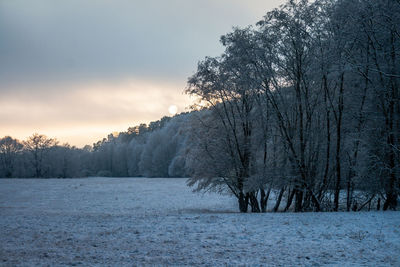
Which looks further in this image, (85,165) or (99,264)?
(85,165)

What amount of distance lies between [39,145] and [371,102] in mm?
91244

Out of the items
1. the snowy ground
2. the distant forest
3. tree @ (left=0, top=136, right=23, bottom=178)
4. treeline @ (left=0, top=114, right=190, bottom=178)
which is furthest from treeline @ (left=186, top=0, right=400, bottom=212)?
tree @ (left=0, top=136, right=23, bottom=178)

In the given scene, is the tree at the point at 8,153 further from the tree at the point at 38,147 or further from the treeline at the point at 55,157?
the tree at the point at 38,147

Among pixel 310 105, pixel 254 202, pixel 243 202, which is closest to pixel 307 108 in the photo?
pixel 310 105

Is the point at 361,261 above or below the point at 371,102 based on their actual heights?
below

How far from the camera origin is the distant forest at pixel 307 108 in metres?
14.7

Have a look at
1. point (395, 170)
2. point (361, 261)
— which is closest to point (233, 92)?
point (395, 170)

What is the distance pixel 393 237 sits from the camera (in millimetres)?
9328

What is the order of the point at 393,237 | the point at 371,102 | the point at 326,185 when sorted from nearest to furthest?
the point at 393,237, the point at 371,102, the point at 326,185

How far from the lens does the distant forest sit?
48.1ft

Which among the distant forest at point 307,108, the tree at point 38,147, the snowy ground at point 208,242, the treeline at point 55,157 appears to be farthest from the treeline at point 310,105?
the tree at point 38,147

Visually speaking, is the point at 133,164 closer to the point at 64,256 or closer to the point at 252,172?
the point at 252,172

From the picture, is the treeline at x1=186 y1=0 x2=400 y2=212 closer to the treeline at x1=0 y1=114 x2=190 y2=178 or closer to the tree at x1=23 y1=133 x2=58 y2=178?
the treeline at x1=0 y1=114 x2=190 y2=178

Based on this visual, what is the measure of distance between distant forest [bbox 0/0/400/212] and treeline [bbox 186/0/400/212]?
5 centimetres
